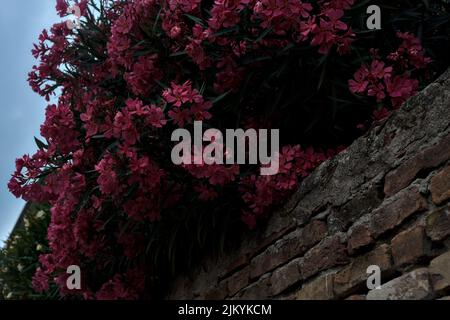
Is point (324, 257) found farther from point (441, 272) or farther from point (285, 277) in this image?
point (441, 272)

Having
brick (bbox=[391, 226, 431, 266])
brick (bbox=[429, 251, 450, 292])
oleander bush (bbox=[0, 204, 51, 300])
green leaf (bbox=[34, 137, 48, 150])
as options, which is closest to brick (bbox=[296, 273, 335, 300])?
brick (bbox=[391, 226, 431, 266])

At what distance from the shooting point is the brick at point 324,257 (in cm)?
231

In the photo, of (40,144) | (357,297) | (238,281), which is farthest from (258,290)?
(40,144)

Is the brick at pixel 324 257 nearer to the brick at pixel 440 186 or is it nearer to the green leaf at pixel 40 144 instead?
the brick at pixel 440 186

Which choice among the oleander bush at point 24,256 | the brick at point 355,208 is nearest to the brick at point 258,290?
the brick at point 355,208

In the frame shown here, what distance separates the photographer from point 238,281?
294cm

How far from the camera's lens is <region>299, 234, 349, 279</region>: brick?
2.31m

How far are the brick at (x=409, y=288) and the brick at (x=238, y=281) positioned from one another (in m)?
0.90

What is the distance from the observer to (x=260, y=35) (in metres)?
2.65

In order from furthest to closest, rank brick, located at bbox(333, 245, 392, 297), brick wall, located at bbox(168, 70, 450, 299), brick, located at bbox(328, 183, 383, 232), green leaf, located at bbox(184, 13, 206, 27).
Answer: green leaf, located at bbox(184, 13, 206, 27) < brick, located at bbox(328, 183, 383, 232) < brick, located at bbox(333, 245, 392, 297) < brick wall, located at bbox(168, 70, 450, 299)

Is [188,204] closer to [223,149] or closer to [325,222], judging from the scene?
[223,149]

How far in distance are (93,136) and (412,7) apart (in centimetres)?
160

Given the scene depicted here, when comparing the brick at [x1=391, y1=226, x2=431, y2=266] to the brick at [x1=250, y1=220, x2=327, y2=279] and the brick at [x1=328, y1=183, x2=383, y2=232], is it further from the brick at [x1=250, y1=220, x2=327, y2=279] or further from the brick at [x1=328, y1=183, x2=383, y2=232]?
the brick at [x1=250, y1=220, x2=327, y2=279]

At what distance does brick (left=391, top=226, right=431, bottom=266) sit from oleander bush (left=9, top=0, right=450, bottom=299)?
0.70 m
